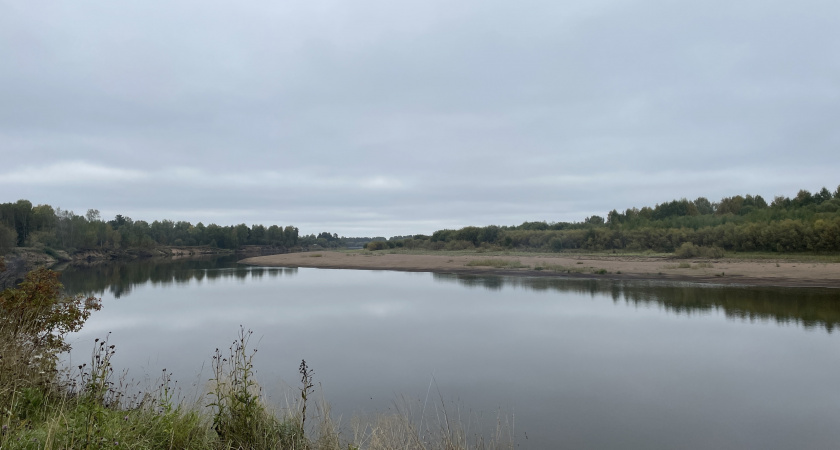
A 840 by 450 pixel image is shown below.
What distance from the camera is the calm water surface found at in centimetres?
721

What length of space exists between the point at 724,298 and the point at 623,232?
4936 cm

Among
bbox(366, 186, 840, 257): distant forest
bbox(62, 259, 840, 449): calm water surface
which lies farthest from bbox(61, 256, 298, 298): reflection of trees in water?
bbox(366, 186, 840, 257): distant forest

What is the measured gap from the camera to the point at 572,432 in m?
6.77

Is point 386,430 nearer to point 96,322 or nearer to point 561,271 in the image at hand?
point 96,322

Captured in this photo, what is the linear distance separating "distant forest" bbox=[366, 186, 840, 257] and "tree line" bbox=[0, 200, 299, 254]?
47.6 metres

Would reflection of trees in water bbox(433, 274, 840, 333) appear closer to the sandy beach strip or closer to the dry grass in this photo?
the sandy beach strip

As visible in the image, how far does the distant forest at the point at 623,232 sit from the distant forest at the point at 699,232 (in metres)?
0.10

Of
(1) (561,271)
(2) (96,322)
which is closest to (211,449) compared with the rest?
(2) (96,322)

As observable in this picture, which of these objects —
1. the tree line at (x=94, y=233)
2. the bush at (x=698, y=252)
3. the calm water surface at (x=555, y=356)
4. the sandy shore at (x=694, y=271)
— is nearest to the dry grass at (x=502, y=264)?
the sandy shore at (x=694, y=271)

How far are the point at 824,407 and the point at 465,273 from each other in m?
32.9

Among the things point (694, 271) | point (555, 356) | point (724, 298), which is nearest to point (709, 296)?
point (724, 298)

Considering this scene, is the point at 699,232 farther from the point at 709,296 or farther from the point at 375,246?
the point at 375,246

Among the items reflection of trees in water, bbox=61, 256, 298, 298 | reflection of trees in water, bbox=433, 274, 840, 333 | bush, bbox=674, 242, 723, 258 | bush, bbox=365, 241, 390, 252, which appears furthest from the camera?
bush, bbox=365, 241, 390, 252

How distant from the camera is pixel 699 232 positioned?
56.1 metres
